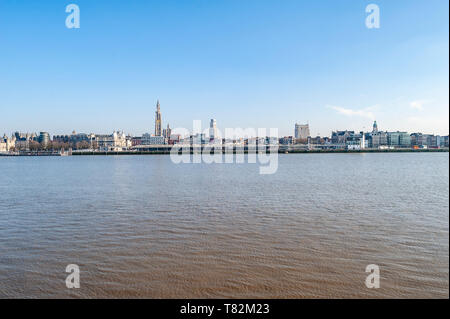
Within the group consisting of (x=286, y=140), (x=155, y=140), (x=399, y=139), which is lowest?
(x=399, y=139)

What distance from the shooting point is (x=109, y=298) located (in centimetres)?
601

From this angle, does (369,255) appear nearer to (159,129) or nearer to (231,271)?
(231,271)

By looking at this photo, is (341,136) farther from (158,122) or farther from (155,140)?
(158,122)

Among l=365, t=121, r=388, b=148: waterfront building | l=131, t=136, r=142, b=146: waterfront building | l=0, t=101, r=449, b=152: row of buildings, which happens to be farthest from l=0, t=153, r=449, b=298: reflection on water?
l=131, t=136, r=142, b=146: waterfront building

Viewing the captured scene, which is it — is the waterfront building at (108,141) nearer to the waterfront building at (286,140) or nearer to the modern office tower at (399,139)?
the waterfront building at (286,140)

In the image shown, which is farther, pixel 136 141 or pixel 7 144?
pixel 136 141

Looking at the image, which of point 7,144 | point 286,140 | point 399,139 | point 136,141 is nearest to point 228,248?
point 399,139

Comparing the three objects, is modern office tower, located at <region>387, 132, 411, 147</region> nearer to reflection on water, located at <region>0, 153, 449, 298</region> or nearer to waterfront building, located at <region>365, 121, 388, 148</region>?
waterfront building, located at <region>365, 121, 388, 148</region>

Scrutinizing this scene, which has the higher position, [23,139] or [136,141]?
[23,139]

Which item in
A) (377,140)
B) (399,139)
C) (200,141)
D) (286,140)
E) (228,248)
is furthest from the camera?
(286,140)

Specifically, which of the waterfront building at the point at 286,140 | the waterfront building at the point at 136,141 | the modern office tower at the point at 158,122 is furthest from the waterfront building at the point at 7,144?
the waterfront building at the point at 286,140

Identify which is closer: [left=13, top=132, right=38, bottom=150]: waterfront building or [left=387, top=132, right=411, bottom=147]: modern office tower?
[left=13, top=132, right=38, bottom=150]: waterfront building
